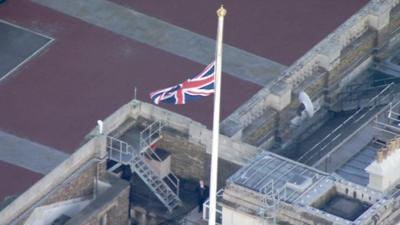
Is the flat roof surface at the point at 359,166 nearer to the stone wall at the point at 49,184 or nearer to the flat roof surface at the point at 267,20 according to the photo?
the stone wall at the point at 49,184

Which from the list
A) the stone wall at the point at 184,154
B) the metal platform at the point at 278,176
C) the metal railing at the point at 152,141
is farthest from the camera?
the stone wall at the point at 184,154

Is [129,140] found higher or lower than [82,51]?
lower

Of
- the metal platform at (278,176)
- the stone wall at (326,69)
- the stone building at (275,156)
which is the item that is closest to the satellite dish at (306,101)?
the stone building at (275,156)

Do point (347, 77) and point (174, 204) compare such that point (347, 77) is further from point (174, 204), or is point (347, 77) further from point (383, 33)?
point (174, 204)

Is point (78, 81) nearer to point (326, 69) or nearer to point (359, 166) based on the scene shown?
point (326, 69)

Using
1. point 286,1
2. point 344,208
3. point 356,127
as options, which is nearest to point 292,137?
point 356,127

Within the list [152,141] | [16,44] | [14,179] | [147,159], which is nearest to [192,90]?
[152,141]
